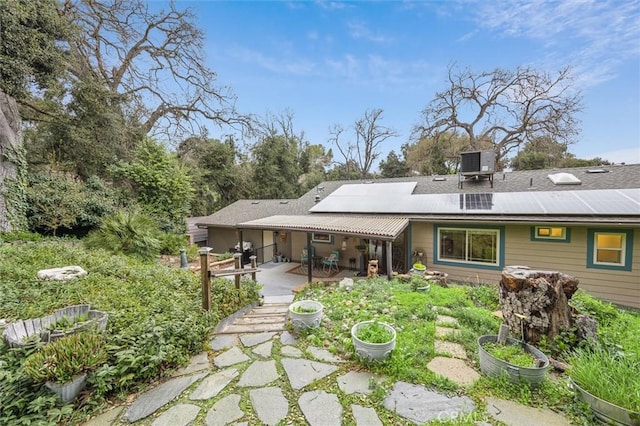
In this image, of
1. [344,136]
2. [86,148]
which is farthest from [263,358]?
[344,136]

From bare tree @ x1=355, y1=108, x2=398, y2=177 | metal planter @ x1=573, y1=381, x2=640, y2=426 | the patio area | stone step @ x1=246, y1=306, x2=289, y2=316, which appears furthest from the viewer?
bare tree @ x1=355, y1=108, x2=398, y2=177

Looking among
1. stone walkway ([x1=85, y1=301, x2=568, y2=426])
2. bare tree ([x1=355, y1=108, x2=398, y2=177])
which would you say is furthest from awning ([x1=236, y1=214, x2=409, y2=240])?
bare tree ([x1=355, y1=108, x2=398, y2=177])

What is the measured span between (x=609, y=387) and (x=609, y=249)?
680 cm

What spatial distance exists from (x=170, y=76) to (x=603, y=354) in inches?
737

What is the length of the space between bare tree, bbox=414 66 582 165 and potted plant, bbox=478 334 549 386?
1941 cm

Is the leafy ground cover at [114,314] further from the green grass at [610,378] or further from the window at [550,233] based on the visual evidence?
the window at [550,233]

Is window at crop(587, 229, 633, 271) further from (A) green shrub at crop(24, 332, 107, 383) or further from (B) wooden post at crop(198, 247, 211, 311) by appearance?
(A) green shrub at crop(24, 332, 107, 383)

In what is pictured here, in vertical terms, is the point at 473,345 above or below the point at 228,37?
below

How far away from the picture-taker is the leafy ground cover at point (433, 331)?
2.50 m

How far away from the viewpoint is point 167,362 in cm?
295

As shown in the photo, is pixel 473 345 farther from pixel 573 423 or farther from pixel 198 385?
pixel 198 385

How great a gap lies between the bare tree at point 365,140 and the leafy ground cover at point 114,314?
22258 millimetres

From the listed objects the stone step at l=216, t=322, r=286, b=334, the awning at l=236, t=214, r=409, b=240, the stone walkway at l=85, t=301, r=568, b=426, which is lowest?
the stone step at l=216, t=322, r=286, b=334

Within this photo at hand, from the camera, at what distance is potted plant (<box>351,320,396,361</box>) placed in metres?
2.96
